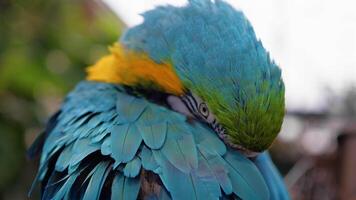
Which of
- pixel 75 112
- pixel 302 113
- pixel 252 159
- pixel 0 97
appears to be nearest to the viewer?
pixel 252 159

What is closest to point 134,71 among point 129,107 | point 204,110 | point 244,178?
point 129,107

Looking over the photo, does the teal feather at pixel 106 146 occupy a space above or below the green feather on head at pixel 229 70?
below

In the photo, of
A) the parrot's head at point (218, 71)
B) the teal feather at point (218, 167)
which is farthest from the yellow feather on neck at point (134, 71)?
the teal feather at point (218, 167)

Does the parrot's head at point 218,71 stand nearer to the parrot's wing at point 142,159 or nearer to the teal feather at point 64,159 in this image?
the parrot's wing at point 142,159

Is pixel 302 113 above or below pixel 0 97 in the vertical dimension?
below

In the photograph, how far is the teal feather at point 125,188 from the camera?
2.73 ft

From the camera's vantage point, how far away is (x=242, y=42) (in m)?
0.91

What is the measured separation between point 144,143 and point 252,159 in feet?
0.63

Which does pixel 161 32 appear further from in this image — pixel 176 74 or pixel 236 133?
pixel 236 133

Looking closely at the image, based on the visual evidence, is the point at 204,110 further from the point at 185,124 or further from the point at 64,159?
the point at 64,159

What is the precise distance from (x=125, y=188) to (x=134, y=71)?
297mm

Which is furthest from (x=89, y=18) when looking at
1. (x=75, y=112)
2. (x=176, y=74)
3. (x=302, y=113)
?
(x=176, y=74)

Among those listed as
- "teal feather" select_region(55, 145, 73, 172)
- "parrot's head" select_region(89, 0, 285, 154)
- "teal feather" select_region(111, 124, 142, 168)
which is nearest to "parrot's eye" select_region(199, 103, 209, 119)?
"parrot's head" select_region(89, 0, 285, 154)

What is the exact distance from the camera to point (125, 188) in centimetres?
84
